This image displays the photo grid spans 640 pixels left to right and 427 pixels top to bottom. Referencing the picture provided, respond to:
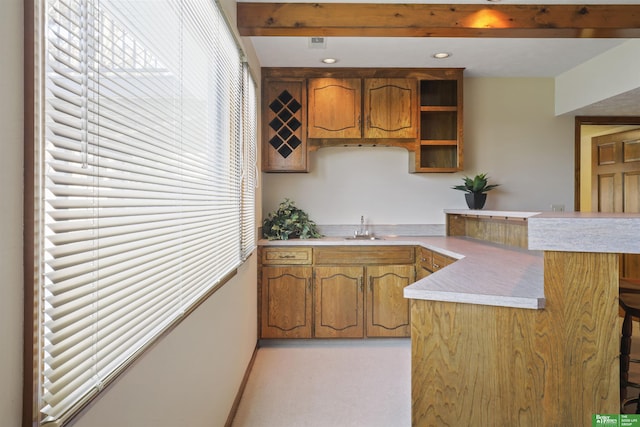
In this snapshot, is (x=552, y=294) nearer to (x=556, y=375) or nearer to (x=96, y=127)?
(x=556, y=375)

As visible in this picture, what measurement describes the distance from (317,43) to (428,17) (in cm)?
90

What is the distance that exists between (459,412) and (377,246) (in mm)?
1933

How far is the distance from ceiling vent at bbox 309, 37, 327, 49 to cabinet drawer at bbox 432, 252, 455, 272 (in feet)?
5.99

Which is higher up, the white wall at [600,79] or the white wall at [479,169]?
the white wall at [600,79]

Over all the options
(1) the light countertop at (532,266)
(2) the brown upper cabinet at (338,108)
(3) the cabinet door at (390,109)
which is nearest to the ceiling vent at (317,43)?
(2) the brown upper cabinet at (338,108)

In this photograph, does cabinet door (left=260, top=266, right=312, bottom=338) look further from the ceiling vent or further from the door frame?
the door frame

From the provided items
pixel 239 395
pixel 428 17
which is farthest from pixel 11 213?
pixel 428 17

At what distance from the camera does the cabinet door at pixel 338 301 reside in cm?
331

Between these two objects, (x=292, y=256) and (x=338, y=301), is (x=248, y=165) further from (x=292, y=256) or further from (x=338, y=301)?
(x=338, y=301)

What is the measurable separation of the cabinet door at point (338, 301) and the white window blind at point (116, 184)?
176 cm

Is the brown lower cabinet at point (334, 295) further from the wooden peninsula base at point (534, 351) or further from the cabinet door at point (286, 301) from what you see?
the wooden peninsula base at point (534, 351)

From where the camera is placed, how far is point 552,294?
4.43 feet

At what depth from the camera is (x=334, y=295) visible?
332 centimetres

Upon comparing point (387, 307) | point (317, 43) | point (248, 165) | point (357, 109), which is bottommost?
point (387, 307)
